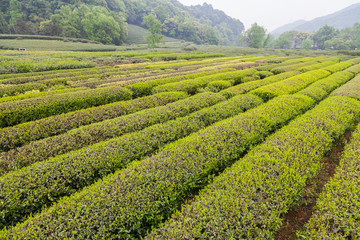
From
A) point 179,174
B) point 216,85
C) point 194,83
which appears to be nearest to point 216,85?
point 216,85

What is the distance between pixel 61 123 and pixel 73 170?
4.29 m

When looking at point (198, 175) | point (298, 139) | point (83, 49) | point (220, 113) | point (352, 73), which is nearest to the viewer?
point (198, 175)

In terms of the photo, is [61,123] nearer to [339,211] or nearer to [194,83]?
[194,83]

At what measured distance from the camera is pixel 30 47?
1636 inches

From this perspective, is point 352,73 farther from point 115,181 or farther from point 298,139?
point 115,181

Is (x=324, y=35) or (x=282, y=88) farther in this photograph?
(x=324, y=35)

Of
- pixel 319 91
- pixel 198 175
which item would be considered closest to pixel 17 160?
pixel 198 175

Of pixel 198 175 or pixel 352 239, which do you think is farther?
pixel 198 175

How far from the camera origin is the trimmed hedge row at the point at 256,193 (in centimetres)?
366

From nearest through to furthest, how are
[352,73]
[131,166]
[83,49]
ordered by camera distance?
[131,166] < [352,73] < [83,49]

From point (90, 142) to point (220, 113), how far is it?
6.96 meters

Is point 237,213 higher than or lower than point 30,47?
lower

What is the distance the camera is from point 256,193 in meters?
4.39

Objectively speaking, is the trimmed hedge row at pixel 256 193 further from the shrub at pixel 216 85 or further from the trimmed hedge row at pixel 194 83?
the trimmed hedge row at pixel 194 83
